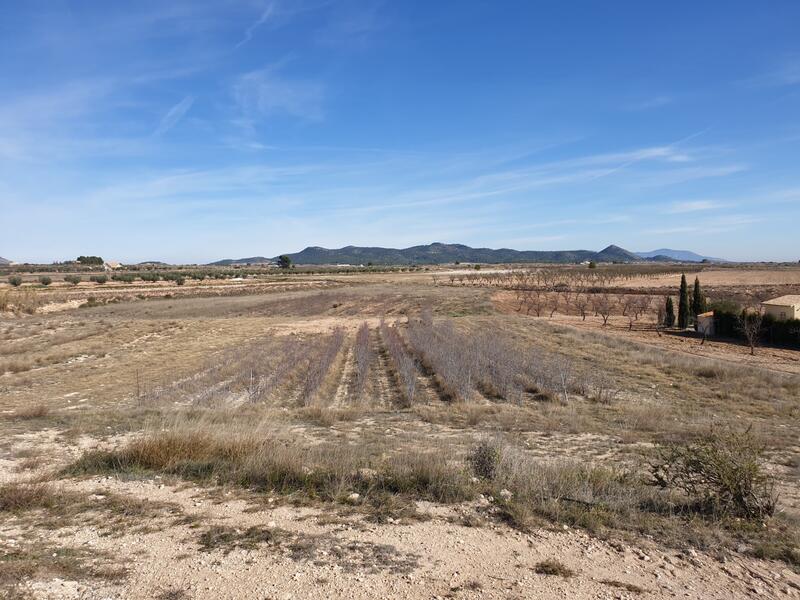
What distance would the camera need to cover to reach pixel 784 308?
99.2ft

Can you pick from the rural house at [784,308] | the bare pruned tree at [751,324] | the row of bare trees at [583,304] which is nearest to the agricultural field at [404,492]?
the bare pruned tree at [751,324]

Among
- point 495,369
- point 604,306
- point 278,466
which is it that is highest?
point 278,466

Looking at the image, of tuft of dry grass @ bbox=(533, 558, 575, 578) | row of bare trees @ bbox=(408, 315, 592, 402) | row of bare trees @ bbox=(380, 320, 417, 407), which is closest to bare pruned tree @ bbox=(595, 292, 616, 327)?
row of bare trees @ bbox=(408, 315, 592, 402)

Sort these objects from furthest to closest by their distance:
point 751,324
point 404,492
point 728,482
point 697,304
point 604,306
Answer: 1. point 604,306
2. point 697,304
3. point 751,324
4. point 404,492
5. point 728,482

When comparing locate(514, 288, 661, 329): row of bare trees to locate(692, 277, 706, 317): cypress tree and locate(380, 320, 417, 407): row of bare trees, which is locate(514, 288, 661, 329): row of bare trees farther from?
locate(380, 320, 417, 407): row of bare trees

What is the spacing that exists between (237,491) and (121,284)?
86.3 m

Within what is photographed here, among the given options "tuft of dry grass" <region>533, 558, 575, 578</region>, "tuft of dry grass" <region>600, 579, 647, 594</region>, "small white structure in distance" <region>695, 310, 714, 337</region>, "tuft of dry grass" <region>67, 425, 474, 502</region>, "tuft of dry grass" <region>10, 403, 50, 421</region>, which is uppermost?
"tuft of dry grass" <region>67, 425, 474, 502</region>

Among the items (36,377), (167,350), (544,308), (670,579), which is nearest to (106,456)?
(670,579)

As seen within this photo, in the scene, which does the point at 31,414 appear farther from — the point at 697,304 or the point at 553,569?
the point at 697,304

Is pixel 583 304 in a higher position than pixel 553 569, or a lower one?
lower

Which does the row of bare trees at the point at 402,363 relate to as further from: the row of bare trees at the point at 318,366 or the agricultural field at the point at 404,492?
the row of bare trees at the point at 318,366

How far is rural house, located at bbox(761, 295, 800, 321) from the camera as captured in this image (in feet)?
97.9

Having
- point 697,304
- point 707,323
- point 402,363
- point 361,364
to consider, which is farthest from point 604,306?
point 361,364

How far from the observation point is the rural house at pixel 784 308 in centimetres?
2984
